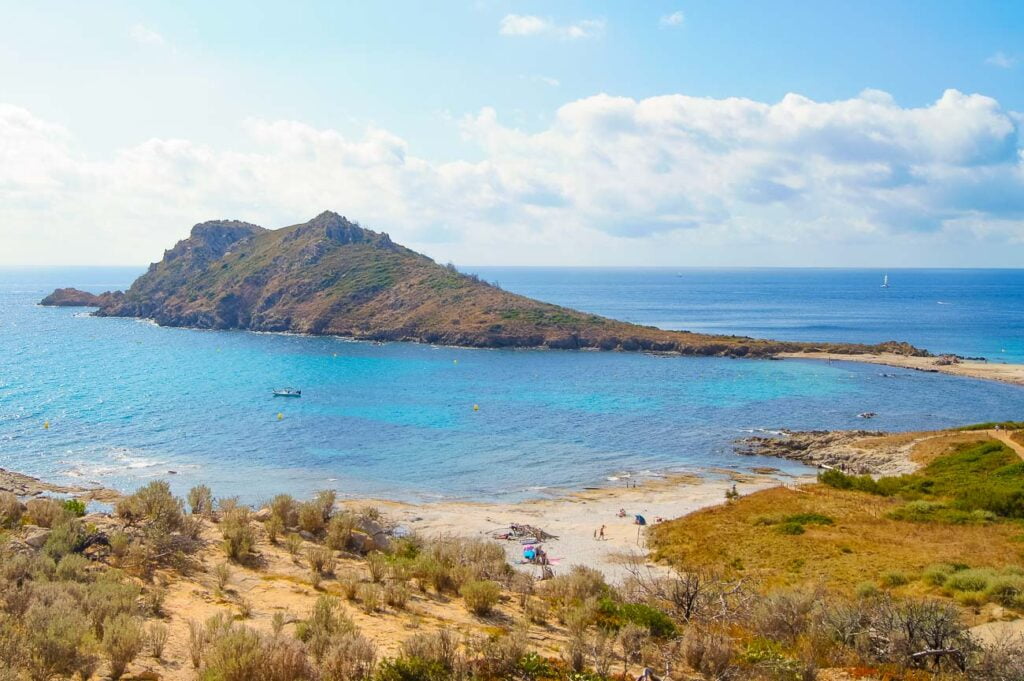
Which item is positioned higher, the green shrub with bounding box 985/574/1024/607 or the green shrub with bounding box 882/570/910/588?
the green shrub with bounding box 985/574/1024/607

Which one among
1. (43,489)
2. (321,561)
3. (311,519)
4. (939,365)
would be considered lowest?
(43,489)

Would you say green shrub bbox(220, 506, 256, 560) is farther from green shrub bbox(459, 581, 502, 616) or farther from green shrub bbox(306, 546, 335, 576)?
green shrub bbox(459, 581, 502, 616)

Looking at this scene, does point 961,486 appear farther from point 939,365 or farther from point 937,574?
point 939,365

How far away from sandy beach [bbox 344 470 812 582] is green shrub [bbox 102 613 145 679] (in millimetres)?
17092

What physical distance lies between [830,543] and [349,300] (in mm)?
112213

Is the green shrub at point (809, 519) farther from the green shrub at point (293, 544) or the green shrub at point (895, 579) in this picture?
the green shrub at point (293, 544)

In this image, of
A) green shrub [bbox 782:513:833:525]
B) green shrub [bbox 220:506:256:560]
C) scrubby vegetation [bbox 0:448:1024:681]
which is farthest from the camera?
green shrub [bbox 782:513:833:525]

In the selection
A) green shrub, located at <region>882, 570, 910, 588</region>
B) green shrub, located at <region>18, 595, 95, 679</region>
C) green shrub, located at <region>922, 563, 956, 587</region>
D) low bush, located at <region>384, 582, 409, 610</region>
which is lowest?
Answer: green shrub, located at <region>882, 570, 910, 588</region>

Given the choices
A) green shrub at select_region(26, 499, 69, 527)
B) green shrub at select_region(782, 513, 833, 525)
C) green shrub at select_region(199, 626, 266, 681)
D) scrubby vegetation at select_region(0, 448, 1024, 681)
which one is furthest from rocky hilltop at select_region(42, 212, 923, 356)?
green shrub at select_region(199, 626, 266, 681)

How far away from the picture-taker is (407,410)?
6272 centimetres

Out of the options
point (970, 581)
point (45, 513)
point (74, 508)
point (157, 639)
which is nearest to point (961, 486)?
point (970, 581)

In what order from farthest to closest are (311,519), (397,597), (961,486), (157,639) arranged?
(961,486)
(311,519)
(397,597)
(157,639)

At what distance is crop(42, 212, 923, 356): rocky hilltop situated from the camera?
110m

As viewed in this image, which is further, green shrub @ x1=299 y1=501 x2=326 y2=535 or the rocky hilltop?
the rocky hilltop
